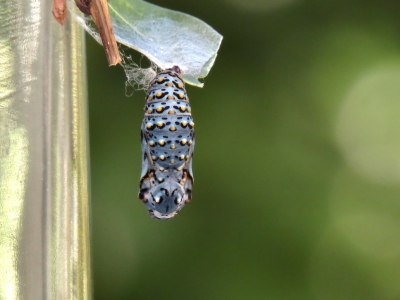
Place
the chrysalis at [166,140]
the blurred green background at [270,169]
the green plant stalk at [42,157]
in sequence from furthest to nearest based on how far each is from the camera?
the blurred green background at [270,169] → the chrysalis at [166,140] → the green plant stalk at [42,157]

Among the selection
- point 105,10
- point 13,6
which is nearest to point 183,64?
point 105,10

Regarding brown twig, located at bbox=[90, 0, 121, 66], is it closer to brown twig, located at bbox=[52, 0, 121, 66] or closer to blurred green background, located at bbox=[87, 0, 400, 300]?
brown twig, located at bbox=[52, 0, 121, 66]

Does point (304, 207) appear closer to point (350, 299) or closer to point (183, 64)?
point (350, 299)

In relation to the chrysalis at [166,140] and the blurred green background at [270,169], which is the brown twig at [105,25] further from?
the blurred green background at [270,169]

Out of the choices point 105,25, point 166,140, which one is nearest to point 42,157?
point 105,25

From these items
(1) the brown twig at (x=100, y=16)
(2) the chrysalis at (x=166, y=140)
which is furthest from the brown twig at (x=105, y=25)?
(2) the chrysalis at (x=166, y=140)
